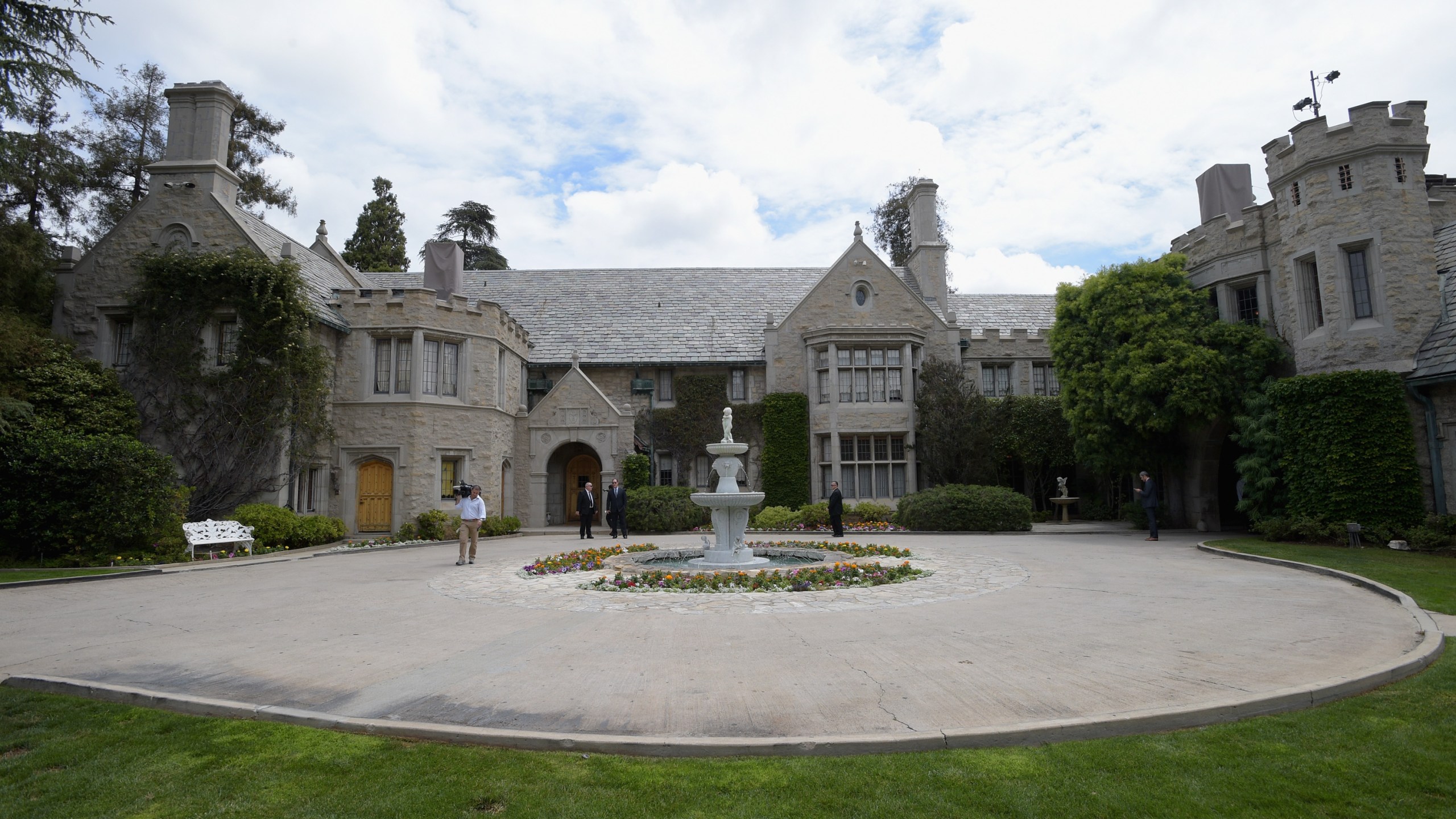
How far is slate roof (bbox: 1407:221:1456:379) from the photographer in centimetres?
1586

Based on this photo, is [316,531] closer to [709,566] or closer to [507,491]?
[507,491]

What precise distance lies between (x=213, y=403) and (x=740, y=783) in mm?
21410

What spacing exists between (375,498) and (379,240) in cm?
2461

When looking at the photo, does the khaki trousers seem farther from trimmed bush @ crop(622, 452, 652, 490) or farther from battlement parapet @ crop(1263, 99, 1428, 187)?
battlement parapet @ crop(1263, 99, 1428, 187)

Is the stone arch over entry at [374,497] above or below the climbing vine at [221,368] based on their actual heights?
below

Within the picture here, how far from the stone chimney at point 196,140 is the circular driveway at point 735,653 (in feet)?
47.9

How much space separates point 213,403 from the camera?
66.2 feet

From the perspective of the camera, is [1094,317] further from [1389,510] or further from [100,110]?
[100,110]

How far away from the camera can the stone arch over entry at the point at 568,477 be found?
27781 millimetres

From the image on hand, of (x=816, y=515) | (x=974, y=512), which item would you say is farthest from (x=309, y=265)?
(x=974, y=512)

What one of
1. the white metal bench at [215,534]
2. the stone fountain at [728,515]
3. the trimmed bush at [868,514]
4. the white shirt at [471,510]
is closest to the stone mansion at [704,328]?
the trimmed bush at [868,514]

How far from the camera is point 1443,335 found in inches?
647

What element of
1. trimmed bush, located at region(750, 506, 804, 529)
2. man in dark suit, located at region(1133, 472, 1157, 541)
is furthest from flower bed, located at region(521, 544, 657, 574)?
man in dark suit, located at region(1133, 472, 1157, 541)

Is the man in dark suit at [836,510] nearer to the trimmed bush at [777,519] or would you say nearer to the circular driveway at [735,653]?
the trimmed bush at [777,519]
